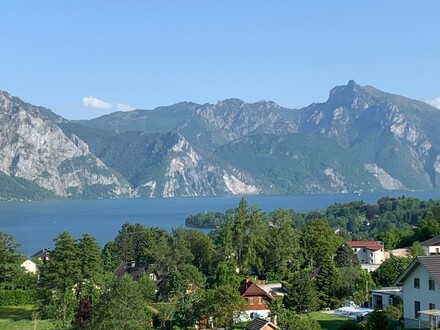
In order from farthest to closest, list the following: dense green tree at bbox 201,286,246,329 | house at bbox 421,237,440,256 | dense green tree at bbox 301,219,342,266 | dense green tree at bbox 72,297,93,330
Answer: house at bbox 421,237,440,256
dense green tree at bbox 301,219,342,266
dense green tree at bbox 201,286,246,329
dense green tree at bbox 72,297,93,330

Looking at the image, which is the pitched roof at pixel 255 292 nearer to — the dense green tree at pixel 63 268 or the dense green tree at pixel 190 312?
the dense green tree at pixel 190 312

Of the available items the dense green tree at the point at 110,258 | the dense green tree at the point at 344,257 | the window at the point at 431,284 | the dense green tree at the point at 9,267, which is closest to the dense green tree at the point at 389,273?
the dense green tree at the point at 344,257

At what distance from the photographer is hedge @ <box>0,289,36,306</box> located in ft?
157

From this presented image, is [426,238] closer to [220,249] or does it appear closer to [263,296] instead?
[220,249]

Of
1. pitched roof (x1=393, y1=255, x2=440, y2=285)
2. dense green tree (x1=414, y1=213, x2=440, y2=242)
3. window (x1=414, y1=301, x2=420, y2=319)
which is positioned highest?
dense green tree (x1=414, y1=213, x2=440, y2=242)

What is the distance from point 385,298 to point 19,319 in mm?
21888

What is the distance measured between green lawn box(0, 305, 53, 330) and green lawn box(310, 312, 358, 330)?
1437cm

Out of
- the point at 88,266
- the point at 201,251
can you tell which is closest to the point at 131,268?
the point at 201,251

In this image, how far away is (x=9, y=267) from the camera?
5075cm

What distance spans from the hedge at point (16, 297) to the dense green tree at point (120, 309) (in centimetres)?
2384

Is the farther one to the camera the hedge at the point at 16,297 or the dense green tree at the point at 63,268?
the hedge at the point at 16,297

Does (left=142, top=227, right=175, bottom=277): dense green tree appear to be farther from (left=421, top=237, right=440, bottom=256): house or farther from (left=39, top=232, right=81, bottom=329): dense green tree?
(left=421, top=237, right=440, bottom=256): house

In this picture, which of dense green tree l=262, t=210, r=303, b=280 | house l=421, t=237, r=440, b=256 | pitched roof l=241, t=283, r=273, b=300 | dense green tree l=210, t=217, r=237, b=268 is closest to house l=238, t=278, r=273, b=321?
pitched roof l=241, t=283, r=273, b=300

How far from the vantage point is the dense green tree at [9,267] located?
165 feet
